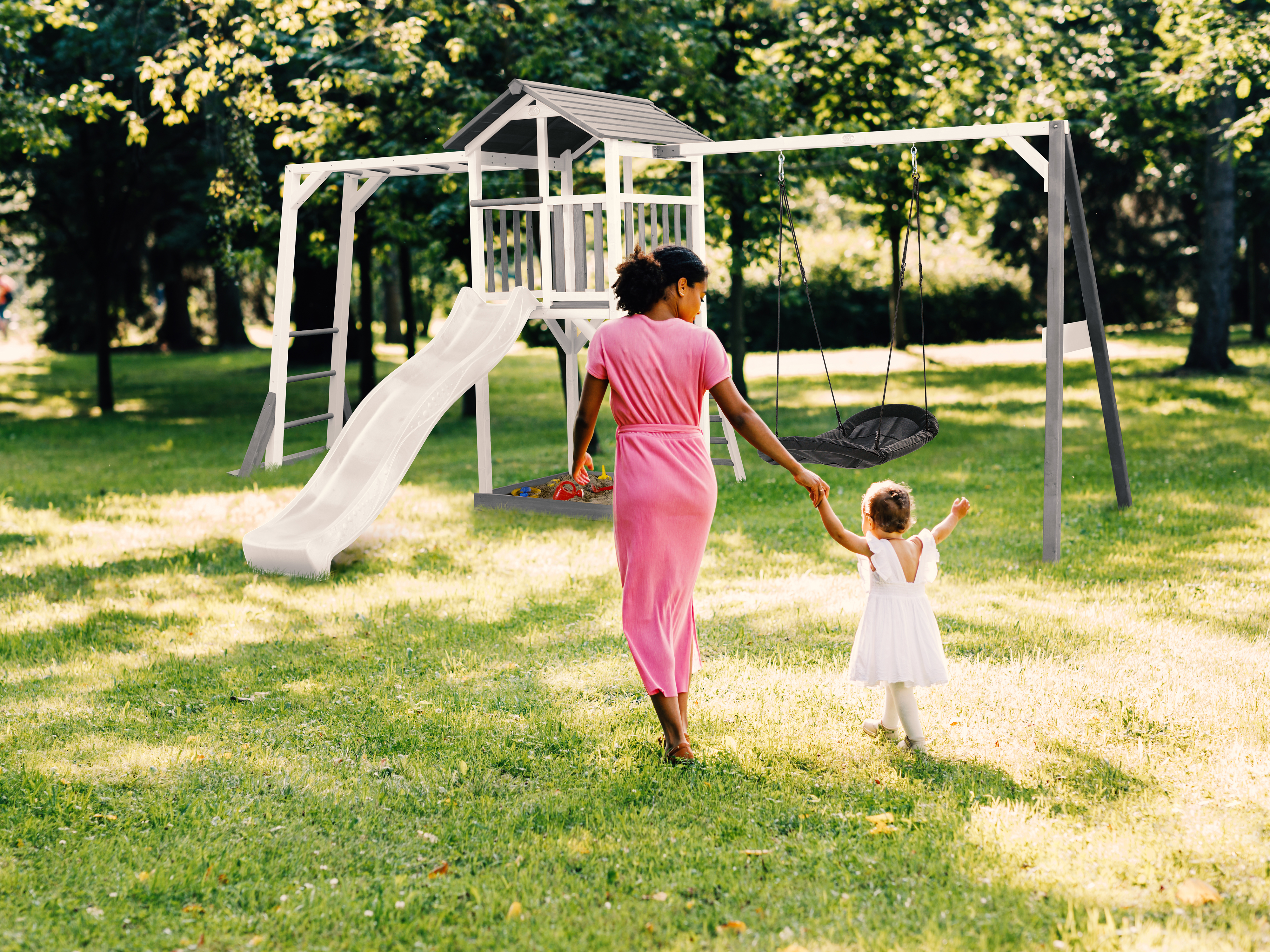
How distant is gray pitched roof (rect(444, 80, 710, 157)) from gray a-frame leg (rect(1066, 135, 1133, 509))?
2.95 m

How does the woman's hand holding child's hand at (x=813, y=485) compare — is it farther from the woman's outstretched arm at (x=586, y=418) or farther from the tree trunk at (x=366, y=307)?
the tree trunk at (x=366, y=307)

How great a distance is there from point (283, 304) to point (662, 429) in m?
6.64

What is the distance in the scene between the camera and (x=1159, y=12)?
1867cm

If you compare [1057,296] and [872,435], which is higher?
[1057,296]

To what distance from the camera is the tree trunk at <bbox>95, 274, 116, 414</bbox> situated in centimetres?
1875

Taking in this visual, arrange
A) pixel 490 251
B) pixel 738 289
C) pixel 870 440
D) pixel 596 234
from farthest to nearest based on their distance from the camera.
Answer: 1. pixel 738 289
2. pixel 490 251
3. pixel 596 234
4. pixel 870 440

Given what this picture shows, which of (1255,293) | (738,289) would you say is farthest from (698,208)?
(1255,293)

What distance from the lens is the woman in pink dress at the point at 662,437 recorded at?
4.46 m

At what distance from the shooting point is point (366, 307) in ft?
53.4

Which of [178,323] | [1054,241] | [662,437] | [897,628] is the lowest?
[897,628]

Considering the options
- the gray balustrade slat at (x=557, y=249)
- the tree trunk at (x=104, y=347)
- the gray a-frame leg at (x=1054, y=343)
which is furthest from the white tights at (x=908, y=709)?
the tree trunk at (x=104, y=347)

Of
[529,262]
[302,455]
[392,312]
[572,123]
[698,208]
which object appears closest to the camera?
[572,123]

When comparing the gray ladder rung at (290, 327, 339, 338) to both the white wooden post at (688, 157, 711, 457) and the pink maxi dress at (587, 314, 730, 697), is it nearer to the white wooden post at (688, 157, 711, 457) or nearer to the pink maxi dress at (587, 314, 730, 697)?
the white wooden post at (688, 157, 711, 457)

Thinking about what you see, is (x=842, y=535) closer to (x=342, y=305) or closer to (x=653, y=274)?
(x=653, y=274)
